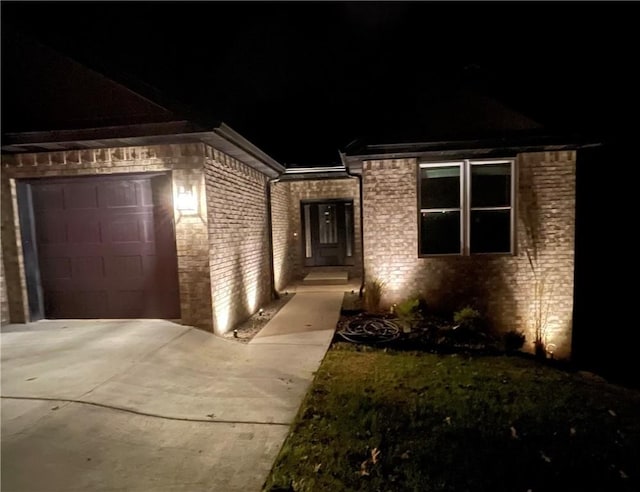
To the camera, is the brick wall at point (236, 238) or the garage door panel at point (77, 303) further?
the garage door panel at point (77, 303)

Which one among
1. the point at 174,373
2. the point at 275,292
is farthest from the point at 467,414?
the point at 275,292

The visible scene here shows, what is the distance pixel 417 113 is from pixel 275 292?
557 cm

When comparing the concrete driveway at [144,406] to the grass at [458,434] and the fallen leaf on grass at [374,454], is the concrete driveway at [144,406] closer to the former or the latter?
the grass at [458,434]

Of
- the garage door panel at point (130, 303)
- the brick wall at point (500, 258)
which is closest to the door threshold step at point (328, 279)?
the brick wall at point (500, 258)

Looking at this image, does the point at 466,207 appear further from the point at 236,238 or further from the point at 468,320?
the point at 236,238

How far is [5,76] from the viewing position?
4.95 metres

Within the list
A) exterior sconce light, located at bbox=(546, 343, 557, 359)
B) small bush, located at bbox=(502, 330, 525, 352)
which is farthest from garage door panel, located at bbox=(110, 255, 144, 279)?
exterior sconce light, located at bbox=(546, 343, 557, 359)

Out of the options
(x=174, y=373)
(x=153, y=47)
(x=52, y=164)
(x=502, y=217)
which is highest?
(x=153, y=47)

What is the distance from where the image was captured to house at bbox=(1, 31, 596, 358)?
17.3ft

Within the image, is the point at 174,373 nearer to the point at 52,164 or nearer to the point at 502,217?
the point at 52,164

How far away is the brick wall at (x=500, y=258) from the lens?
6918mm

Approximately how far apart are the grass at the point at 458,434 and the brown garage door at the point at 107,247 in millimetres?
3230

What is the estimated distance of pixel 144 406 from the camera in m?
3.32

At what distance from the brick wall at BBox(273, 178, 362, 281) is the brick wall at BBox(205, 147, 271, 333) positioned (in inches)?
92.8
